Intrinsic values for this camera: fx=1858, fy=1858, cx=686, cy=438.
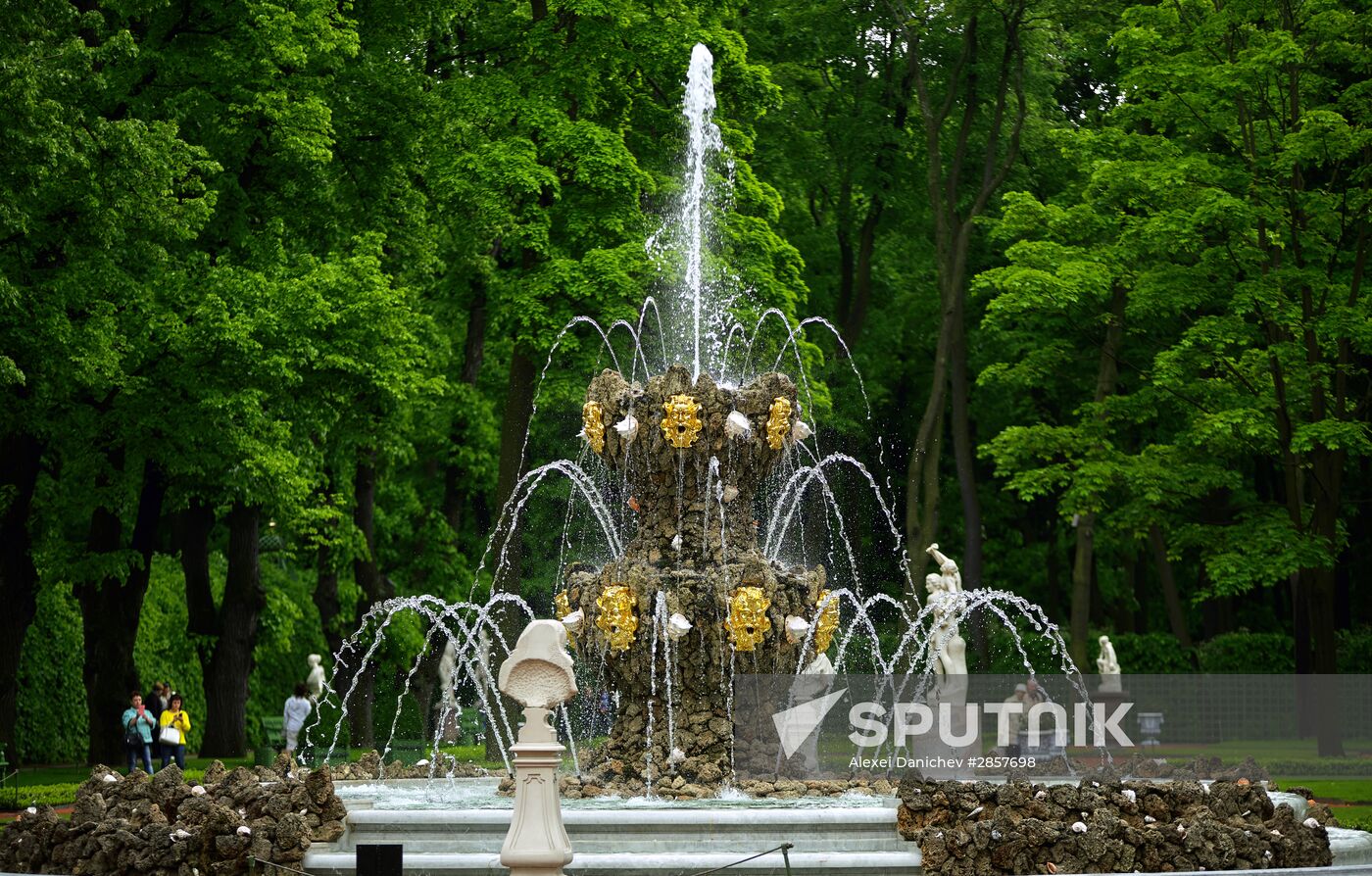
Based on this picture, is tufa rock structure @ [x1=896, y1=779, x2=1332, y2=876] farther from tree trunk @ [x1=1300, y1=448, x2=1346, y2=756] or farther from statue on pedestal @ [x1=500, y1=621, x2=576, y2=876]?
tree trunk @ [x1=1300, y1=448, x2=1346, y2=756]

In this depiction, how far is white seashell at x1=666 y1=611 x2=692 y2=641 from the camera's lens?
52.7ft

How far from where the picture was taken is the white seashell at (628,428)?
55.2 feet

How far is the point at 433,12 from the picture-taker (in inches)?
1206

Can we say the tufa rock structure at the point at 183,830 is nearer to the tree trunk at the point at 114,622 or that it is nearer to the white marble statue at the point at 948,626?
the tree trunk at the point at 114,622

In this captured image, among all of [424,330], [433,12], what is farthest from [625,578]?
[433,12]

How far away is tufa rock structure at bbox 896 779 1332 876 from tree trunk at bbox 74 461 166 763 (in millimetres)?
16297

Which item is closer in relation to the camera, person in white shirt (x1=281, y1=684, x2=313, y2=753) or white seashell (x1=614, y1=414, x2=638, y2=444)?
white seashell (x1=614, y1=414, x2=638, y2=444)

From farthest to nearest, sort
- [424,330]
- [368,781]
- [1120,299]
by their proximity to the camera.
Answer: [1120,299]
[424,330]
[368,781]

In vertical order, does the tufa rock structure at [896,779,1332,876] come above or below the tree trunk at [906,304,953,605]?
Result: below

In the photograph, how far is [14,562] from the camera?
84.5 feet

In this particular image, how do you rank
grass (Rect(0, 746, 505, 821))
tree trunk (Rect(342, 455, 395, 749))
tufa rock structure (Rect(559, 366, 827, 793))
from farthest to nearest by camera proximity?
tree trunk (Rect(342, 455, 395, 749)), grass (Rect(0, 746, 505, 821)), tufa rock structure (Rect(559, 366, 827, 793))

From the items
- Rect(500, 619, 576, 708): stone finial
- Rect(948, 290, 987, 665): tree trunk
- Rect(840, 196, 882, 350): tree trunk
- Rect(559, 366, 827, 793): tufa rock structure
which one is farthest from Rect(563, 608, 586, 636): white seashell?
Rect(840, 196, 882, 350): tree trunk

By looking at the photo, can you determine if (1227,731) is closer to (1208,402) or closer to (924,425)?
(1208,402)

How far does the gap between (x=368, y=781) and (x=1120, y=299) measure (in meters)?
20.6
